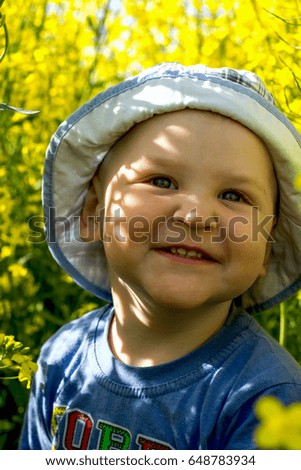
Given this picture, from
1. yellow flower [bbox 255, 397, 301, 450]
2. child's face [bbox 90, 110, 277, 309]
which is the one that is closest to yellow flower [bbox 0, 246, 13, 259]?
child's face [bbox 90, 110, 277, 309]

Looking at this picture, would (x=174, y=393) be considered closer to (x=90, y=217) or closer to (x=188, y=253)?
(x=188, y=253)

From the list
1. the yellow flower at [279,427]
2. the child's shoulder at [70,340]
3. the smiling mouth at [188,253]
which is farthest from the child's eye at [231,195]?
the yellow flower at [279,427]

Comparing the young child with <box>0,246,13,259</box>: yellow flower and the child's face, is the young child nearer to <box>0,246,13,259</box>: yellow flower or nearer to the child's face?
the child's face

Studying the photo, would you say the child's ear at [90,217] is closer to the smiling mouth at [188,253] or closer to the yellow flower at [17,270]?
the smiling mouth at [188,253]

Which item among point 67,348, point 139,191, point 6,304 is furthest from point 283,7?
point 6,304

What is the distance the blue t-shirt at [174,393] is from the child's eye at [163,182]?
1.09ft

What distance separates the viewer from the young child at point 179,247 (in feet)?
5.03

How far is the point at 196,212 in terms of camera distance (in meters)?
1.49

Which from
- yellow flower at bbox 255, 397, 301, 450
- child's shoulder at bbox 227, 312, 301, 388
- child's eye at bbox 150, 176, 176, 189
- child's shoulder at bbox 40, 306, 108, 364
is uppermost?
child's eye at bbox 150, 176, 176, 189

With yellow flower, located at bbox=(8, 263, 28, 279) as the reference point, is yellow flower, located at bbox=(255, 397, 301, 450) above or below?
above

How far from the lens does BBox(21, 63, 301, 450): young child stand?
153 centimetres

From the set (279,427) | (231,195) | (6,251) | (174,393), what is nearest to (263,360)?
(174,393)

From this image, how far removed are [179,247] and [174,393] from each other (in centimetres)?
30

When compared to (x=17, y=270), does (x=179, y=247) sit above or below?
above
